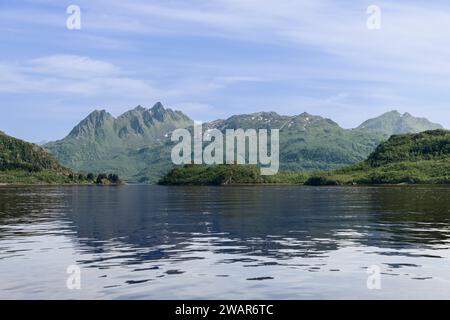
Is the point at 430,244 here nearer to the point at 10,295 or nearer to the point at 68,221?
the point at 10,295

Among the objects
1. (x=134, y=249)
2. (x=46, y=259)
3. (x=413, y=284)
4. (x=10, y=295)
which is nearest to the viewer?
(x=10, y=295)

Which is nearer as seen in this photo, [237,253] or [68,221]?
[237,253]

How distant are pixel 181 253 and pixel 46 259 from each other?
1395cm

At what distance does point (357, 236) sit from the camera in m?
75.6

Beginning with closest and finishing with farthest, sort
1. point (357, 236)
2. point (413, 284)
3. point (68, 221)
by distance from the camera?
point (413, 284), point (357, 236), point (68, 221)
